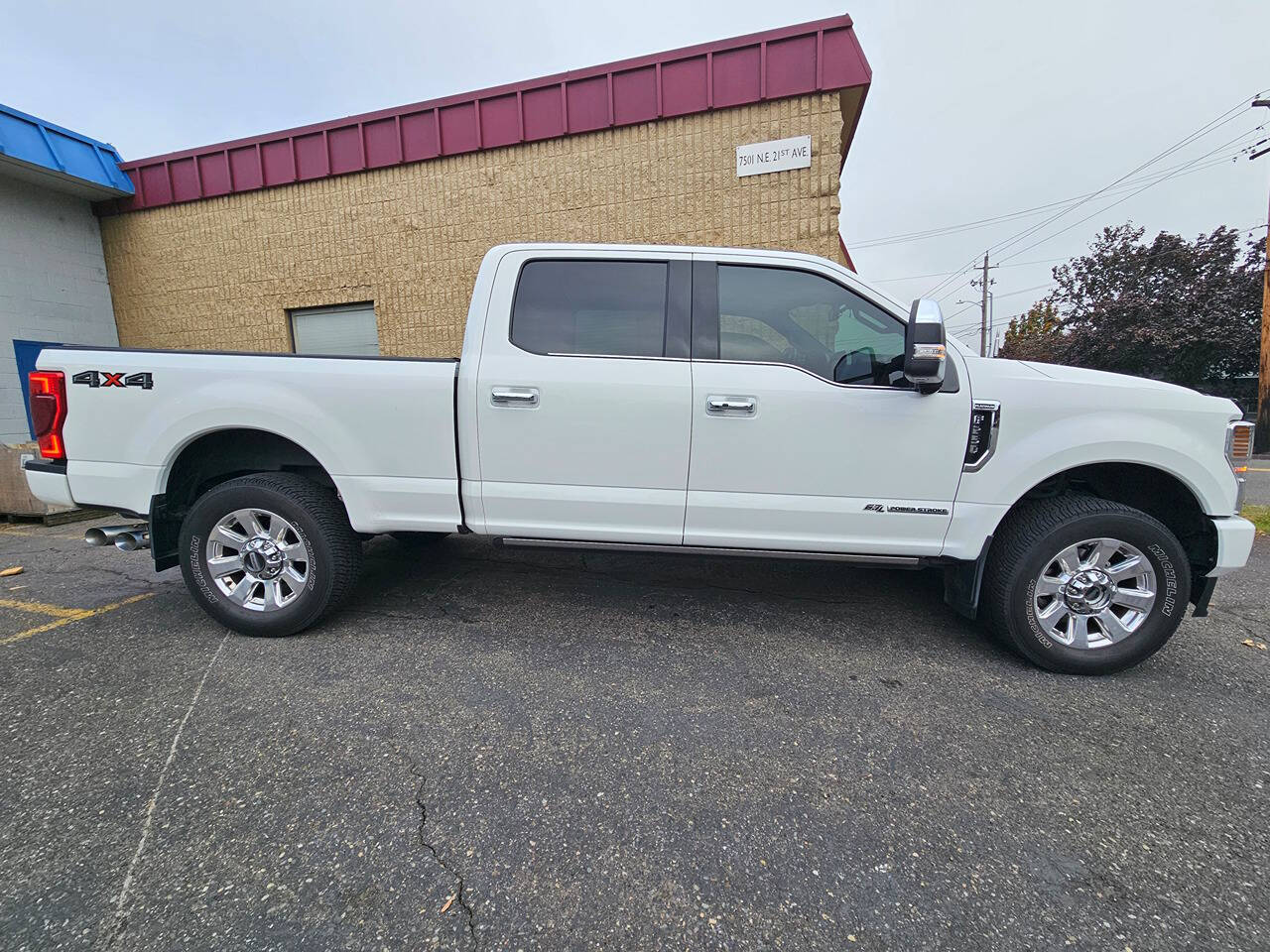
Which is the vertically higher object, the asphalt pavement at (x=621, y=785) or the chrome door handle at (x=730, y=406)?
the chrome door handle at (x=730, y=406)

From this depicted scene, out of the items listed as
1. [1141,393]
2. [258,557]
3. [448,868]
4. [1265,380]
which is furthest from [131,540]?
[1265,380]

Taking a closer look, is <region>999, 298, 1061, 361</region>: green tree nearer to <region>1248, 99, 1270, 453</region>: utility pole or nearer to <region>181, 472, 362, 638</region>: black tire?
<region>1248, 99, 1270, 453</region>: utility pole

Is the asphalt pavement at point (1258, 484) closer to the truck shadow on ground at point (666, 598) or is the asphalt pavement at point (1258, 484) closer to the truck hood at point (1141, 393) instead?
the truck hood at point (1141, 393)

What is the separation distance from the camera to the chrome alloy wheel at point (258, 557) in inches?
125

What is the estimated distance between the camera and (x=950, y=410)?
9.16 feet

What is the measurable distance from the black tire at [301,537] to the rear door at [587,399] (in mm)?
879

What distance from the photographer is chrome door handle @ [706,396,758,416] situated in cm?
286

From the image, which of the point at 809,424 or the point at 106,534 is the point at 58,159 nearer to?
the point at 106,534

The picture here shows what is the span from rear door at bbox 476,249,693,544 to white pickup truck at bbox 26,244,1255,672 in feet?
0.04

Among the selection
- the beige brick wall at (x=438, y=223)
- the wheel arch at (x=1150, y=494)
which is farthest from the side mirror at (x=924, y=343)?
the beige brick wall at (x=438, y=223)

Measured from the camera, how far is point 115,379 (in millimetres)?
3098

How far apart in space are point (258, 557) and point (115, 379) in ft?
4.03

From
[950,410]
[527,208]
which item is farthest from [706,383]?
[527,208]

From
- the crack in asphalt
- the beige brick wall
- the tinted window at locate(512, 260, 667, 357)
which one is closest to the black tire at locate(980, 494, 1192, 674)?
the tinted window at locate(512, 260, 667, 357)
